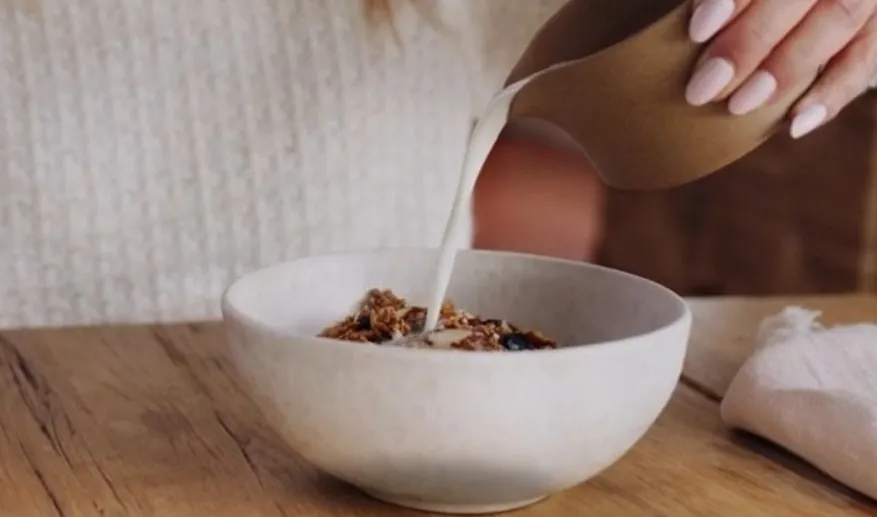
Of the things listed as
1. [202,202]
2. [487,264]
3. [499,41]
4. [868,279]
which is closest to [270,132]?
[202,202]

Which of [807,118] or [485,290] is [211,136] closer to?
[485,290]

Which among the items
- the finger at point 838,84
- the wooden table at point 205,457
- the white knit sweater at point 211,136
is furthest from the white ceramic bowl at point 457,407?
the white knit sweater at point 211,136

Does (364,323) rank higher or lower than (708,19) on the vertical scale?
lower

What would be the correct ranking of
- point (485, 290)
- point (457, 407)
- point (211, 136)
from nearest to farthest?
point (457, 407)
point (485, 290)
point (211, 136)

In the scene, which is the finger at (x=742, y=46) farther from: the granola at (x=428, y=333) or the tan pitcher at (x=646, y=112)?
the granola at (x=428, y=333)

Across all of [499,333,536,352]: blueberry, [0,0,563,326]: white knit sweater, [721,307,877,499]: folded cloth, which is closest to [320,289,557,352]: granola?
[499,333,536,352]: blueberry

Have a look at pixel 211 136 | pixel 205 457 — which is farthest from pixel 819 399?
pixel 211 136

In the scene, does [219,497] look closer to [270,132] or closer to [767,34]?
[767,34]

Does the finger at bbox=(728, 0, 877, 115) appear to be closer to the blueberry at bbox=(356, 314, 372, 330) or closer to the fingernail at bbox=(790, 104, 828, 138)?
the fingernail at bbox=(790, 104, 828, 138)
